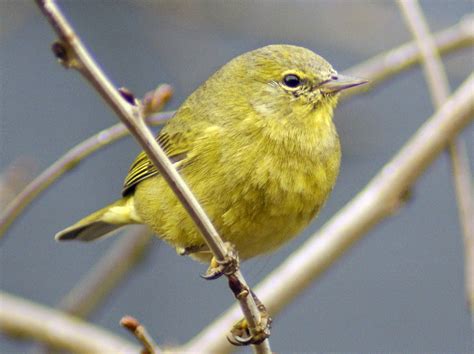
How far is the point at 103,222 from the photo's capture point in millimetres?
4008

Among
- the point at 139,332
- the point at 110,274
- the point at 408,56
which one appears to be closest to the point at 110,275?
the point at 110,274

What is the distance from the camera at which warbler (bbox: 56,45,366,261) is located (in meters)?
Result: 3.03

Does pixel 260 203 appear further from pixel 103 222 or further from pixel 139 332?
pixel 103 222

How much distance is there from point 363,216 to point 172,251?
4.30m

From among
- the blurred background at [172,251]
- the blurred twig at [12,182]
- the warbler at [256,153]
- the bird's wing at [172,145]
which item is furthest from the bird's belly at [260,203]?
the blurred background at [172,251]

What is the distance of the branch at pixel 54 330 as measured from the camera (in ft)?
12.9

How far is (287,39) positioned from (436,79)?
174 cm

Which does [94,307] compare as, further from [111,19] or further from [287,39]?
[111,19]

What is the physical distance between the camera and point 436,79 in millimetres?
3533

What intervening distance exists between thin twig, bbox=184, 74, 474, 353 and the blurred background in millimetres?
3536

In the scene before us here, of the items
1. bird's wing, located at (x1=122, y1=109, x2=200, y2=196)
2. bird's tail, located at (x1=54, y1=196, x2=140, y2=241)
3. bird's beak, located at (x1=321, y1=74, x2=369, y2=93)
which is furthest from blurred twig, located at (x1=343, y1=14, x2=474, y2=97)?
bird's tail, located at (x1=54, y1=196, x2=140, y2=241)

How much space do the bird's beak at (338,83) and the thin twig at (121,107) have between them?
102 cm

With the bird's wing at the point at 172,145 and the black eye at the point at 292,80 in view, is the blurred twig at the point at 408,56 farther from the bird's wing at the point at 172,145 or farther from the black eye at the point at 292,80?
the bird's wing at the point at 172,145

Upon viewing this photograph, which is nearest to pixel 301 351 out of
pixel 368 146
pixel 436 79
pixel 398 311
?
pixel 398 311
